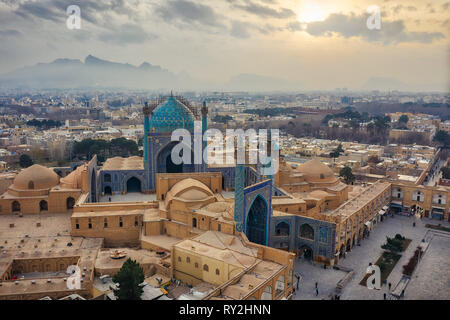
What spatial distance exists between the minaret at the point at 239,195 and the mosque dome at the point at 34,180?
14963mm

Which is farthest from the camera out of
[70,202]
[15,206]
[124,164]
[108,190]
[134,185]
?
[124,164]

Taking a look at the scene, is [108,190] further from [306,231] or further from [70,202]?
[306,231]

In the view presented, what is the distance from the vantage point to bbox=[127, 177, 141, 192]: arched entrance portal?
97.3 feet

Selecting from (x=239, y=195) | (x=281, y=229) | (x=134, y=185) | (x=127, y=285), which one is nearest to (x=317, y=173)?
(x=281, y=229)

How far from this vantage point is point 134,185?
29844 mm

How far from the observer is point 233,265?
16.9m

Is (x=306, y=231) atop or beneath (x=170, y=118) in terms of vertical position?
beneath

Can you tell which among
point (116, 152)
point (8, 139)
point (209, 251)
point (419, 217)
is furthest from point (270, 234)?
point (8, 139)

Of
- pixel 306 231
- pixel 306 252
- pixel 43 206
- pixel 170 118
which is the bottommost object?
pixel 306 252

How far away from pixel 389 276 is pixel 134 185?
18.5m

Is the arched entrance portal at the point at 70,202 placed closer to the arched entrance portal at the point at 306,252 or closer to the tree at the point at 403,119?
the arched entrance portal at the point at 306,252

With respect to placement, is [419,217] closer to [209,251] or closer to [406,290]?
[406,290]

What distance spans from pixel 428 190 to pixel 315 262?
14.1m

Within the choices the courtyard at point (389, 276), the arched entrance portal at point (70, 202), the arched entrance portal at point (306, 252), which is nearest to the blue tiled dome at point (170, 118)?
the arched entrance portal at point (70, 202)
